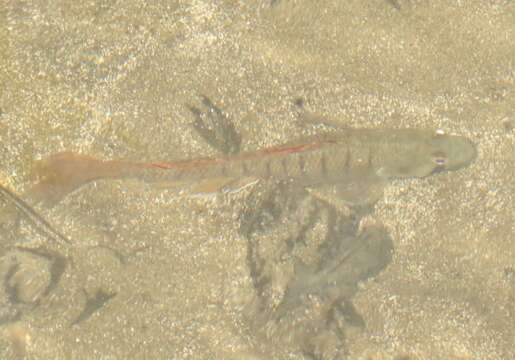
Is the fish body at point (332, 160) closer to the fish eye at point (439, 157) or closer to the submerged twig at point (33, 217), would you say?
the fish eye at point (439, 157)

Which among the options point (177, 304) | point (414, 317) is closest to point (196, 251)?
point (177, 304)

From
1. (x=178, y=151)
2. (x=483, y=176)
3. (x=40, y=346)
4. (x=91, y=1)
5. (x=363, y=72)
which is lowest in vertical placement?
(x=40, y=346)

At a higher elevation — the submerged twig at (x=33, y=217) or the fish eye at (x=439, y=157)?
the fish eye at (x=439, y=157)

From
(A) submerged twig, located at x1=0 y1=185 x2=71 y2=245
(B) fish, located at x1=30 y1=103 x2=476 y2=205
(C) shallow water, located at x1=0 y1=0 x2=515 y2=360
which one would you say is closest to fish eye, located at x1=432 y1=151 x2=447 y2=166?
(B) fish, located at x1=30 y1=103 x2=476 y2=205

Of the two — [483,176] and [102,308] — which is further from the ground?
[483,176]

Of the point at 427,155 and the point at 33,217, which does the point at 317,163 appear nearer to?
the point at 427,155

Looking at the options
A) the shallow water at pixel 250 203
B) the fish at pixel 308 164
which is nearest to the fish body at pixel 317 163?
the fish at pixel 308 164

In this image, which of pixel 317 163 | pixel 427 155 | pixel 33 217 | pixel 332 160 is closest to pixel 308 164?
pixel 317 163

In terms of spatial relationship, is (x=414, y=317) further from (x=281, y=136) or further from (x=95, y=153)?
(x=95, y=153)
